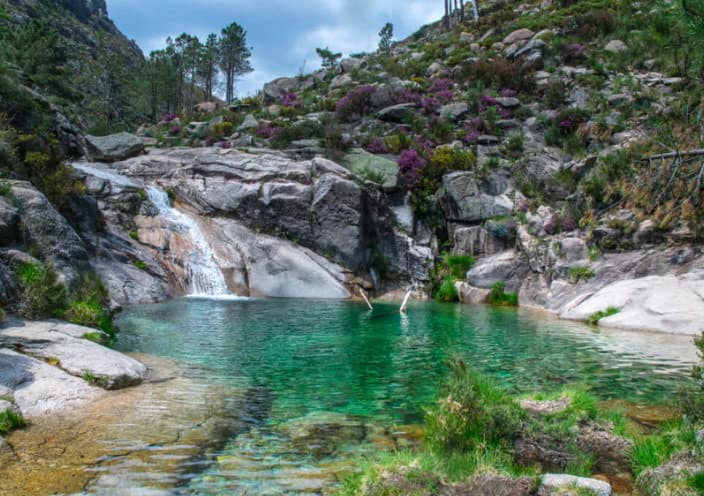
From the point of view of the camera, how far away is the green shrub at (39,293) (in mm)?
10695

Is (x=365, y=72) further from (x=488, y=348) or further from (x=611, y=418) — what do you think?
(x=611, y=418)

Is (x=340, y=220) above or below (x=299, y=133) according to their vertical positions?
below

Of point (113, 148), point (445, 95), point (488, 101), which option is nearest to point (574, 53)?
point (488, 101)

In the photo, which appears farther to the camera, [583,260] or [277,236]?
[277,236]

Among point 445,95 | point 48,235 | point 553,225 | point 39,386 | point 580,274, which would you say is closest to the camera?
point 39,386

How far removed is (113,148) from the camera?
3634 centimetres

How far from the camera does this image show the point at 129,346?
12164 mm

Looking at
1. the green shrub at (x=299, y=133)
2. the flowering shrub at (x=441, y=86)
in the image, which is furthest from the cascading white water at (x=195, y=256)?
the flowering shrub at (x=441, y=86)

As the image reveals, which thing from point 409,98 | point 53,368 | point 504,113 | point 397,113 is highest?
point 409,98

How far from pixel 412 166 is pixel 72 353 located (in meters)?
29.4

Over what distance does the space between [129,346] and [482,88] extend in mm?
42466

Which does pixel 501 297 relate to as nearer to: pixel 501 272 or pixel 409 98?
pixel 501 272

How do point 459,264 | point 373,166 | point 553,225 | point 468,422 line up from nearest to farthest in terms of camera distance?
point 468,422
point 553,225
point 459,264
point 373,166

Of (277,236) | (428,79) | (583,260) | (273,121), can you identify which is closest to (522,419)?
(583,260)
